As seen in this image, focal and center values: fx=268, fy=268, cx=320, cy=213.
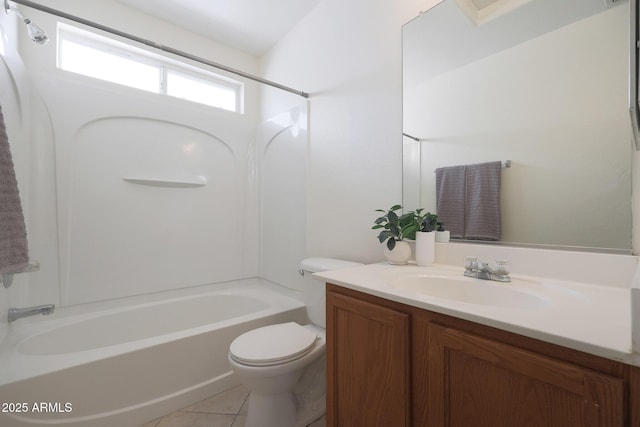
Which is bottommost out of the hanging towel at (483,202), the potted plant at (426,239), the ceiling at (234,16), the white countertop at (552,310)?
the white countertop at (552,310)

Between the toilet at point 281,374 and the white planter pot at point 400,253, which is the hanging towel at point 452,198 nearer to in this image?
the white planter pot at point 400,253

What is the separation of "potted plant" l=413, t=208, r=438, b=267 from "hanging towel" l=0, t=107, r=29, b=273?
5.07 ft

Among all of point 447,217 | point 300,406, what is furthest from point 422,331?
point 300,406

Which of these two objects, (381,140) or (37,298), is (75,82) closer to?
(37,298)

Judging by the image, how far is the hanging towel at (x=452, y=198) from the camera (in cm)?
123

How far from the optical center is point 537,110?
1022 millimetres

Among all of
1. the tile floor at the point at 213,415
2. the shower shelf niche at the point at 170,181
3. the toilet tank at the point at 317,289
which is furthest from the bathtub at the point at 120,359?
the shower shelf niche at the point at 170,181

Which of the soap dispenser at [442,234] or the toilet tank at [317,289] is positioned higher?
the soap dispenser at [442,234]

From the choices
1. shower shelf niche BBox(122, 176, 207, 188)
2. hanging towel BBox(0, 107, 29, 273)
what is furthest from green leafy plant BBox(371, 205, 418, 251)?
shower shelf niche BBox(122, 176, 207, 188)

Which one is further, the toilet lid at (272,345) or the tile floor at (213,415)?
the tile floor at (213,415)

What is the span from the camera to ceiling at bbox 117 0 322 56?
2.00 meters

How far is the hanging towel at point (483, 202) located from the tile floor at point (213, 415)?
1.25 metres

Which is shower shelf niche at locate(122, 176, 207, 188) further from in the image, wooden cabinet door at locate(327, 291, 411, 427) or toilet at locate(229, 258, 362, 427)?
wooden cabinet door at locate(327, 291, 411, 427)

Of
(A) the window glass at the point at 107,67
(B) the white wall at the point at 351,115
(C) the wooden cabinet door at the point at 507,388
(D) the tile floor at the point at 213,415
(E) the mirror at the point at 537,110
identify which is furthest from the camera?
(A) the window glass at the point at 107,67
